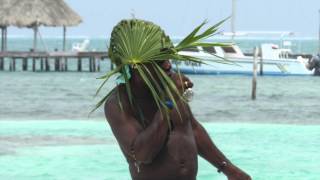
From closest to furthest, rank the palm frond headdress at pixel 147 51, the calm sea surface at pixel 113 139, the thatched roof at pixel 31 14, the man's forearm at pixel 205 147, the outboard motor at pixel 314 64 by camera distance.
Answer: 1. the palm frond headdress at pixel 147 51
2. the man's forearm at pixel 205 147
3. the calm sea surface at pixel 113 139
4. the outboard motor at pixel 314 64
5. the thatched roof at pixel 31 14

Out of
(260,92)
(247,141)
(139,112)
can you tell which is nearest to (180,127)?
(139,112)

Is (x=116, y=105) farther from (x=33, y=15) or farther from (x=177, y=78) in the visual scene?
(x=33, y=15)

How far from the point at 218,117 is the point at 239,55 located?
109 feet

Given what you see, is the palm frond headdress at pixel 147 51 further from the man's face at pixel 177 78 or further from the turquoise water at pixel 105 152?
the turquoise water at pixel 105 152

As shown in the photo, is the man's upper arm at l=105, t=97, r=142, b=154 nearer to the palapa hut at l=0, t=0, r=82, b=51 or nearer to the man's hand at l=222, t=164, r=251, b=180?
the man's hand at l=222, t=164, r=251, b=180

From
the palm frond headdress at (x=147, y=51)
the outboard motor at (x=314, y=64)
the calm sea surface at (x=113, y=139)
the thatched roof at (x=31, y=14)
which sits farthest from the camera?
the thatched roof at (x=31, y=14)

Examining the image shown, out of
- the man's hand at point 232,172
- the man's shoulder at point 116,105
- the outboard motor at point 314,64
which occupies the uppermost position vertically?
the man's shoulder at point 116,105

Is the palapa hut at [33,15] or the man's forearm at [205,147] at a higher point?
the palapa hut at [33,15]

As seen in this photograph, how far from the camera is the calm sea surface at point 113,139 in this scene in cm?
1231

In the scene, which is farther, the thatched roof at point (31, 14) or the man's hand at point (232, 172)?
the thatched roof at point (31, 14)

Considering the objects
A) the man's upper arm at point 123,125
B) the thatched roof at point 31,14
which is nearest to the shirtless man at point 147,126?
the man's upper arm at point 123,125

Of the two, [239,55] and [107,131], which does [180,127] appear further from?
[239,55]

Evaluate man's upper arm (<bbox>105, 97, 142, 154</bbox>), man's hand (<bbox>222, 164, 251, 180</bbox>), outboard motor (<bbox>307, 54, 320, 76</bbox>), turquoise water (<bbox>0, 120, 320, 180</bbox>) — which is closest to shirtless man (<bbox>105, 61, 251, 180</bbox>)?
man's upper arm (<bbox>105, 97, 142, 154</bbox>)

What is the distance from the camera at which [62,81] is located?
56.9m
